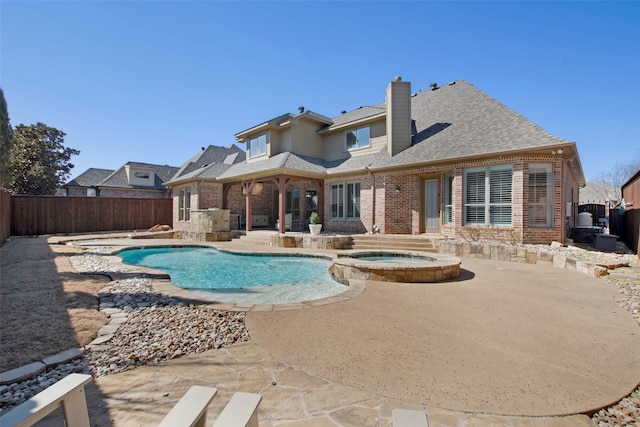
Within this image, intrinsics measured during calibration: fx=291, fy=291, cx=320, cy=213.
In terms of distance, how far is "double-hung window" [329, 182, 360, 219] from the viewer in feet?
46.8

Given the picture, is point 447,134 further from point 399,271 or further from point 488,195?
point 399,271

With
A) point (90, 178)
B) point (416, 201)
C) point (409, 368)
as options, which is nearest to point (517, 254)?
point (416, 201)

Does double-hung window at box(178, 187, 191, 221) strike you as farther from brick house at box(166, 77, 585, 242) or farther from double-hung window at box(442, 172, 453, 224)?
double-hung window at box(442, 172, 453, 224)

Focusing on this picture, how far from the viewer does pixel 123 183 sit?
991 inches

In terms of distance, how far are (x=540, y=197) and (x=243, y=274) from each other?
991 cm

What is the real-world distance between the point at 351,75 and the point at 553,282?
36.3ft

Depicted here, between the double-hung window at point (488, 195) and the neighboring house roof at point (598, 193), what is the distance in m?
38.3

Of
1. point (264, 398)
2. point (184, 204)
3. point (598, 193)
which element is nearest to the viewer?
point (264, 398)

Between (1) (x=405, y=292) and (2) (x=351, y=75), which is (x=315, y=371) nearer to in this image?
(1) (x=405, y=292)

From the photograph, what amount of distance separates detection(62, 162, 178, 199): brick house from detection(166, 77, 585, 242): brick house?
8.16 metres

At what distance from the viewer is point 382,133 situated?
14.2 metres

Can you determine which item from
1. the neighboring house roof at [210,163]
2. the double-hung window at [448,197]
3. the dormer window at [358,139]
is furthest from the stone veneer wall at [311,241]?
the neighboring house roof at [210,163]

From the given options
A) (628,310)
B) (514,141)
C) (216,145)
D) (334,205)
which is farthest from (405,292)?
(216,145)

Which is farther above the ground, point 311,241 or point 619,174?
point 619,174
